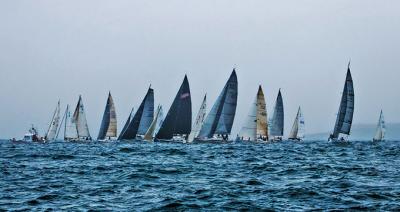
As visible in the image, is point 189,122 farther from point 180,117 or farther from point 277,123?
point 277,123

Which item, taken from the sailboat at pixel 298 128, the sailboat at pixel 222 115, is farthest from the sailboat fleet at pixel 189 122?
the sailboat at pixel 298 128

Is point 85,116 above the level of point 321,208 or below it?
above

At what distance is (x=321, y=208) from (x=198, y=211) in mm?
3912

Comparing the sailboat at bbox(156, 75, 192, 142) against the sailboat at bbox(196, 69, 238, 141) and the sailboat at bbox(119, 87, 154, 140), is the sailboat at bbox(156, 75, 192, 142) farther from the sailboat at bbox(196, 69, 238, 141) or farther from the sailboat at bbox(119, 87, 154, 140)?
the sailboat at bbox(119, 87, 154, 140)

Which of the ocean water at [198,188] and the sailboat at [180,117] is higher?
the sailboat at [180,117]

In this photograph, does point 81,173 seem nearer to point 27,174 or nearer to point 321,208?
point 27,174

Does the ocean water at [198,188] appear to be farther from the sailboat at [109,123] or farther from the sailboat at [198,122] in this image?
the sailboat at [109,123]

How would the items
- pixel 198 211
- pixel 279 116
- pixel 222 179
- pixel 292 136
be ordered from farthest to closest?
pixel 292 136 → pixel 279 116 → pixel 222 179 → pixel 198 211

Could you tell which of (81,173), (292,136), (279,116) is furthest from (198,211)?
(292,136)

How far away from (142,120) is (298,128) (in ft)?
133

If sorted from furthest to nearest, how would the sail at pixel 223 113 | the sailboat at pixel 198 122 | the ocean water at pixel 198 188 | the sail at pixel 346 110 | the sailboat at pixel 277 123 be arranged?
the sailboat at pixel 277 123, the sail at pixel 346 110, the sailboat at pixel 198 122, the sail at pixel 223 113, the ocean water at pixel 198 188

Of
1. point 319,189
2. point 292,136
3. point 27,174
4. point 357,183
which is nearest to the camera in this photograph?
point 319,189

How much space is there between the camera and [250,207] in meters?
18.8

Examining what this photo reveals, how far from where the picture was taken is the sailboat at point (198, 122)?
90.9 meters
